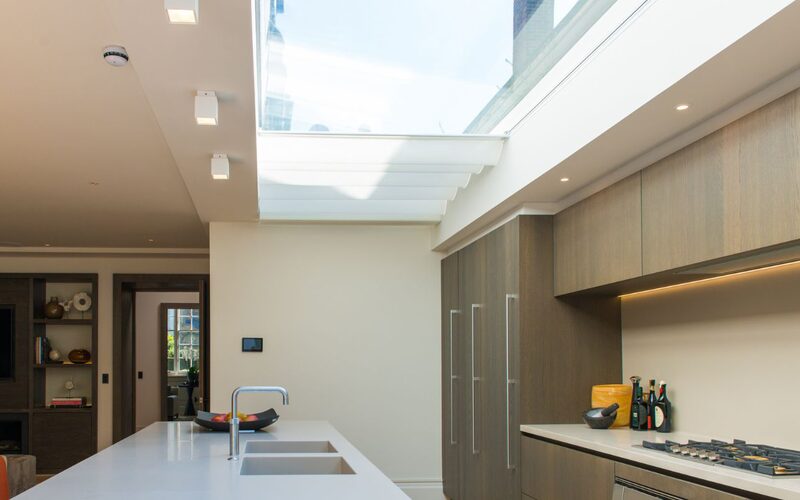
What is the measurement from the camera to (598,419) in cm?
453

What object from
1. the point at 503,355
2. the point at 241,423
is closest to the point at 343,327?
the point at 503,355

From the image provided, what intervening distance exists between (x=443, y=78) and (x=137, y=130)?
1.78 meters

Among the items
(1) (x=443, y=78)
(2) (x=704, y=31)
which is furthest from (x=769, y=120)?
(1) (x=443, y=78)

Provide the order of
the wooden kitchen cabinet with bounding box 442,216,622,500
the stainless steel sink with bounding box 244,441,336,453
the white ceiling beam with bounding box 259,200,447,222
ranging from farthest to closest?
the white ceiling beam with bounding box 259,200,447,222 < the wooden kitchen cabinet with bounding box 442,216,622,500 < the stainless steel sink with bounding box 244,441,336,453

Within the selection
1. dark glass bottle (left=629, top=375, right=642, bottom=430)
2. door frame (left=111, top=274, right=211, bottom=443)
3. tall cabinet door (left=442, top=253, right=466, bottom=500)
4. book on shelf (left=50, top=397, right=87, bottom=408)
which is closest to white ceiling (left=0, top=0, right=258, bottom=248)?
tall cabinet door (left=442, top=253, right=466, bottom=500)

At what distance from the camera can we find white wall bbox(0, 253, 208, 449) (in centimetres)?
995

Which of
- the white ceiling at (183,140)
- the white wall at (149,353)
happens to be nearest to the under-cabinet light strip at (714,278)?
the white ceiling at (183,140)

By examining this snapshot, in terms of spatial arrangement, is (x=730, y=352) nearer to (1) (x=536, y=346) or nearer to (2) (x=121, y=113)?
(1) (x=536, y=346)

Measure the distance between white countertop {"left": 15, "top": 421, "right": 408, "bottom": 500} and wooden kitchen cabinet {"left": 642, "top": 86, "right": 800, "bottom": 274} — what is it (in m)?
1.52

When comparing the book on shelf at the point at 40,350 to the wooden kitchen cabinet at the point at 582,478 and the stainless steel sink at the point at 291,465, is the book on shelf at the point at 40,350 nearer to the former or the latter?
the wooden kitchen cabinet at the point at 582,478

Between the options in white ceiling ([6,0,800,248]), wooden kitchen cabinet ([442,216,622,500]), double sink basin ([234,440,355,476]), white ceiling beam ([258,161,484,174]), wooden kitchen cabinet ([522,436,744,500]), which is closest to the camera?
white ceiling ([6,0,800,248])

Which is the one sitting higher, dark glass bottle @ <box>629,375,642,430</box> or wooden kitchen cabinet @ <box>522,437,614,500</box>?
dark glass bottle @ <box>629,375,642,430</box>

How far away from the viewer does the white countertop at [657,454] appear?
257cm

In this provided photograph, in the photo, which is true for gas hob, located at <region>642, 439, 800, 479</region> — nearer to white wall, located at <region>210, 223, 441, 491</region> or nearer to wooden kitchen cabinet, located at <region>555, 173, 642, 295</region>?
wooden kitchen cabinet, located at <region>555, 173, 642, 295</region>
